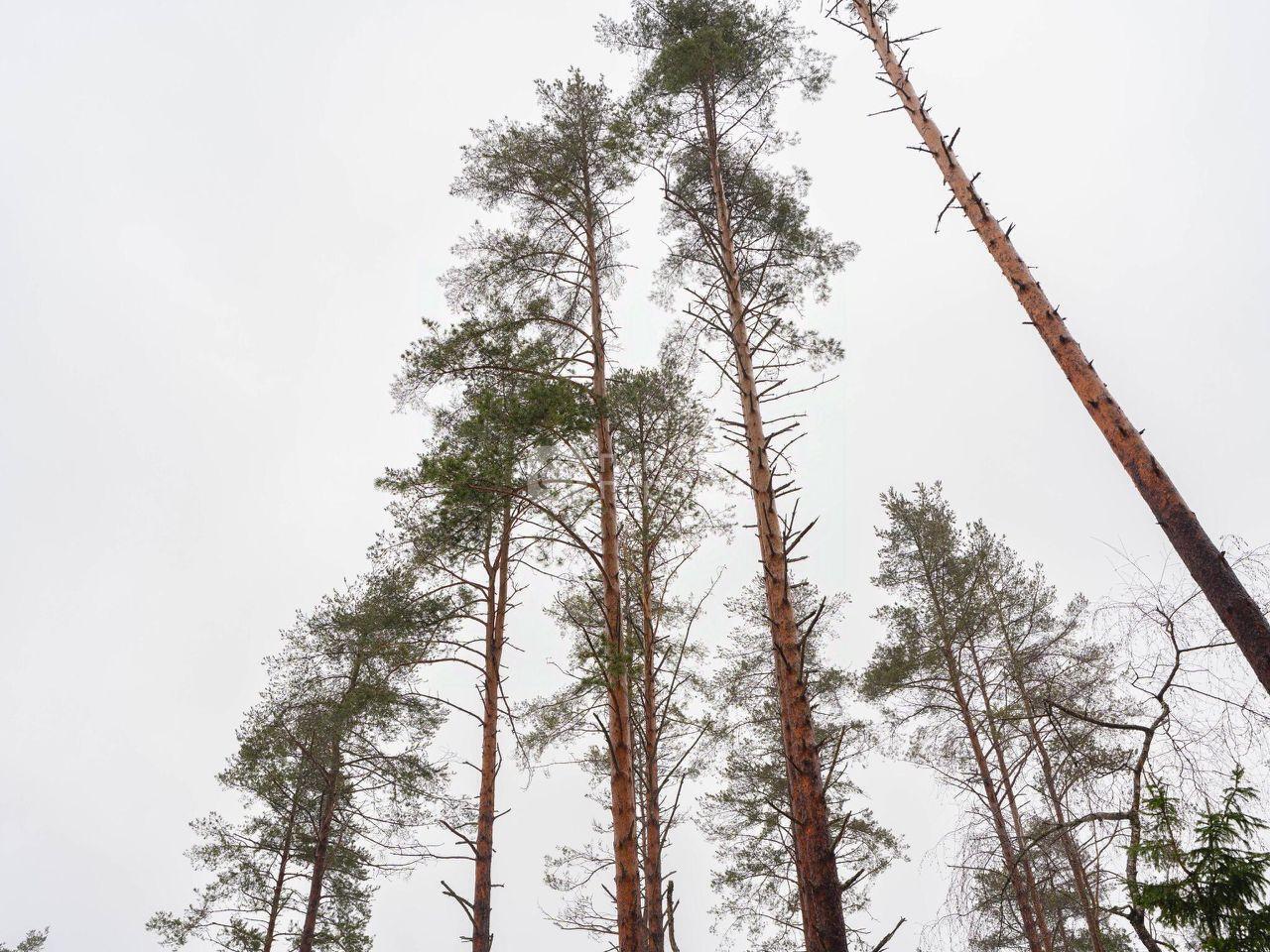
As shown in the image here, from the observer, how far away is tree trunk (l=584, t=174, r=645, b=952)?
18.2 ft

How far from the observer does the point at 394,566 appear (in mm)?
11445

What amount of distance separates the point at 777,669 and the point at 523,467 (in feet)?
20.0

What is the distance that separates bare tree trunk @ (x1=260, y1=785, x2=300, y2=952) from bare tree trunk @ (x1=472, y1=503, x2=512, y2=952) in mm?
6481

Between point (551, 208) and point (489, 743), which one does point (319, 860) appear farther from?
point (551, 208)

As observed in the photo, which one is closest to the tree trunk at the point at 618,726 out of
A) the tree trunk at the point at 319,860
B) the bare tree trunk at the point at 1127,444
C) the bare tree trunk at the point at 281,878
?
the bare tree trunk at the point at 1127,444

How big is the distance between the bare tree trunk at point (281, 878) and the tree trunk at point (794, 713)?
39.3 ft

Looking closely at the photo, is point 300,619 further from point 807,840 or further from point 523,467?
point 807,840

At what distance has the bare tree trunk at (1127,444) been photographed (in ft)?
11.6

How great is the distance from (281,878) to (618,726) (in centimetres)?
1153

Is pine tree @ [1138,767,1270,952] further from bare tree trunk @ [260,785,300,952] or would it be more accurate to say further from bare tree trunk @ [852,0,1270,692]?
bare tree trunk @ [260,785,300,952]

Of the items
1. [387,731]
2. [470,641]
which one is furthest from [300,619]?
[470,641]

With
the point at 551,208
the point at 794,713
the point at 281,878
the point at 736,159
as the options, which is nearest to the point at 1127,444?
the point at 794,713

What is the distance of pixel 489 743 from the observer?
30.3 feet

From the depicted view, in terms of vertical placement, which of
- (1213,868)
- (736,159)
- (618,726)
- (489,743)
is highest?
(736,159)
